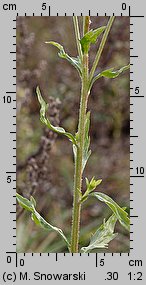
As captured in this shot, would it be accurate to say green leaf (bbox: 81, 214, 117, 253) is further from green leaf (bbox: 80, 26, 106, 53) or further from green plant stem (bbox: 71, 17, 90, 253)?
green leaf (bbox: 80, 26, 106, 53)

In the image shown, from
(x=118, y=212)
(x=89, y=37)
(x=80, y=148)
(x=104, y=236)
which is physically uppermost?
(x=89, y=37)

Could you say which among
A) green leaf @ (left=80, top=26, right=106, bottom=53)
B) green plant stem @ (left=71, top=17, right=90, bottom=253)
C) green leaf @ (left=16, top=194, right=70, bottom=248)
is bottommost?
green leaf @ (left=16, top=194, right=70, bottom=248)

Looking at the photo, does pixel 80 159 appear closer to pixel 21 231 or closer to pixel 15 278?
pixel 15 278

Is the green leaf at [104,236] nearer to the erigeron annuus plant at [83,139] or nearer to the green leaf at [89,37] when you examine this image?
the erigeron annuus plant at [83,139]

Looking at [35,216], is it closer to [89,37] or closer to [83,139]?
[83,139]

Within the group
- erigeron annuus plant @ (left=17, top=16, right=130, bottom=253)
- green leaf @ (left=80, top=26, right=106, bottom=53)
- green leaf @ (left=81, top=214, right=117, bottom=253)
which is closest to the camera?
green leaf @ (left=80, top=26, right=106, bottom=53)

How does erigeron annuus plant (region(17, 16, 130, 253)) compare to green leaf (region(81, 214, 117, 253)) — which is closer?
erigeron annuus plant (region(17, 16, 130, 253))

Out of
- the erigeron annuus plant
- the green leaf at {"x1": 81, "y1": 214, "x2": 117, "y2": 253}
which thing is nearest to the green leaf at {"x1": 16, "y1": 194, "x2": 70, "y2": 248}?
the erigeron annuus plant

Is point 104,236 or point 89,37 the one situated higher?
point 89,37

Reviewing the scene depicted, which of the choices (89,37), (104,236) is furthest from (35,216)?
(89,37)

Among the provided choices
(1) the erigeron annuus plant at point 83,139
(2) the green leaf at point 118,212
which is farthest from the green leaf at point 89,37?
(2) the green leaf at point 118,212

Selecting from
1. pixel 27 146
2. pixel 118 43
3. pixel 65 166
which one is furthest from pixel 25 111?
pixel 118 43

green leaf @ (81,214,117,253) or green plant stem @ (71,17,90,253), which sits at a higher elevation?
green plant stem @ (71,17,90,253)
